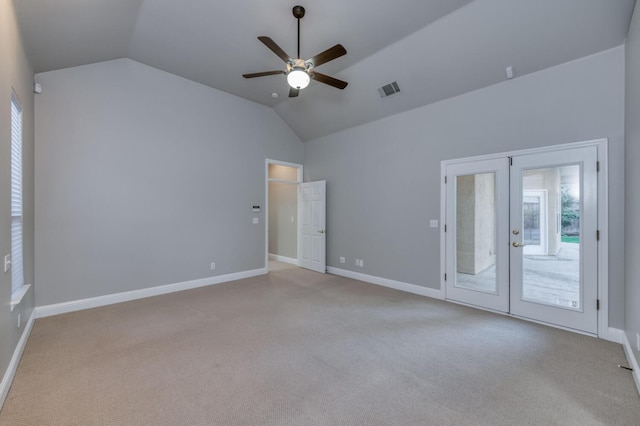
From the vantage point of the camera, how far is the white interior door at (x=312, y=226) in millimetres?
6172

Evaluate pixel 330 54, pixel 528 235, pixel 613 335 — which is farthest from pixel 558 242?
pixel 330 54

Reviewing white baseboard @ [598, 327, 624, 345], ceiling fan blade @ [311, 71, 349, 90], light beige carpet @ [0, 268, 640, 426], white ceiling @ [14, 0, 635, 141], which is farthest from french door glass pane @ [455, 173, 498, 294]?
ceiling fan blade @ [311, 71, 349, 90]

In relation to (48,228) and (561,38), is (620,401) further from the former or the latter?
(48,228)

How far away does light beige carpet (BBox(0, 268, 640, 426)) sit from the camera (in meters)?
1.92

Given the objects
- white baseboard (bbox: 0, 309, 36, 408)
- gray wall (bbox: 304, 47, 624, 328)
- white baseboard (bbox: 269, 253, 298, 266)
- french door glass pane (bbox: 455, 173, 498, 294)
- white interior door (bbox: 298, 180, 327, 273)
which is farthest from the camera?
white baseboard (bbox: 269, 253, 298, 266)

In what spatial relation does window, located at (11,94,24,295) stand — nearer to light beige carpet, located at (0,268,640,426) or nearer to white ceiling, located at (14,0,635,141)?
light beige carpet, located at (0,268,640,426)

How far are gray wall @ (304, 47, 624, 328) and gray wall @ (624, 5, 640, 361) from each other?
195 millimetres

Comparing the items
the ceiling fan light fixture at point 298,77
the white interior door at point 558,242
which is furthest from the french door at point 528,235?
the ceiling fan light fixture at point 298,77

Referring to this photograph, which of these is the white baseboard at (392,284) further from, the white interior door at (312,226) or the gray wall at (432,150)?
the white interior door at (312,226)

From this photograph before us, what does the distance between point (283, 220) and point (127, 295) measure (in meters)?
4.01

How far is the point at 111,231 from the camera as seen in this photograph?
162 inches

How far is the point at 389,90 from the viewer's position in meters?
4.49

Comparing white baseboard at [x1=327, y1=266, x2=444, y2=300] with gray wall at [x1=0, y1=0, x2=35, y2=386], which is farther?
white baseboard at [x1=327, y1=266, x2=444, y2=300]

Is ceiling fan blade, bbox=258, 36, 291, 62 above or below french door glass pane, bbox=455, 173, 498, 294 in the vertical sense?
above
